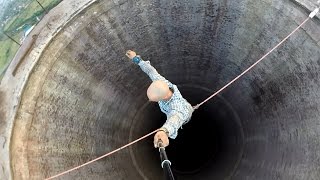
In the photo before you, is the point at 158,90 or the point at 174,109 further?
the point at 174,109

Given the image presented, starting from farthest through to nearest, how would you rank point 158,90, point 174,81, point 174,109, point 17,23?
point 17,23, point 174,81, point 174,109, point 158,90

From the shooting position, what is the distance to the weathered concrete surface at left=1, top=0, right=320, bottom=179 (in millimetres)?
3709

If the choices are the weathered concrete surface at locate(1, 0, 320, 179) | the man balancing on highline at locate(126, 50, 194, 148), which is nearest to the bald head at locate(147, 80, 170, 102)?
the man balancing on highline at locate(126, 50, 194, 148)

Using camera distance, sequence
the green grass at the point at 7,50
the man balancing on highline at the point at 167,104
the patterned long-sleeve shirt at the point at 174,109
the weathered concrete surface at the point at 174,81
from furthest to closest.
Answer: the green grass at the point at 7,50
the weathered concrete surface at the point at 174,81
the patterned long-sleeve shirt at the point at 174,109
the man balancing on highline at the point at 167,104

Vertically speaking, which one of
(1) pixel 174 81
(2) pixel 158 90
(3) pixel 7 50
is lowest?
(2) pixel 158 90

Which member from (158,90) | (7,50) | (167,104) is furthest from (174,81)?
(7,50)

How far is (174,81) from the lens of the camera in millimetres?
5000

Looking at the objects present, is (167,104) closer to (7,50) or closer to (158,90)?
(158,90)

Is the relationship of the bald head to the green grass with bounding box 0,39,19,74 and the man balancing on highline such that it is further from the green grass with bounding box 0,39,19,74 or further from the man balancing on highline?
the green grass with bounding box 0,39,19,74

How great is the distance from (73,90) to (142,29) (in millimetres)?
974

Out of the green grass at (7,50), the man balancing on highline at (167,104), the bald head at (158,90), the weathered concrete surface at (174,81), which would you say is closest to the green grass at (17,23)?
the green grass at (7,50)

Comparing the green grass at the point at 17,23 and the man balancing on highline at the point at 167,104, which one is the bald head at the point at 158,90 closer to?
the man balancing on highline at the point at 167,104

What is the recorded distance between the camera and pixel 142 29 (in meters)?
4.21

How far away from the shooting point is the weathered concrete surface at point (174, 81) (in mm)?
3709
